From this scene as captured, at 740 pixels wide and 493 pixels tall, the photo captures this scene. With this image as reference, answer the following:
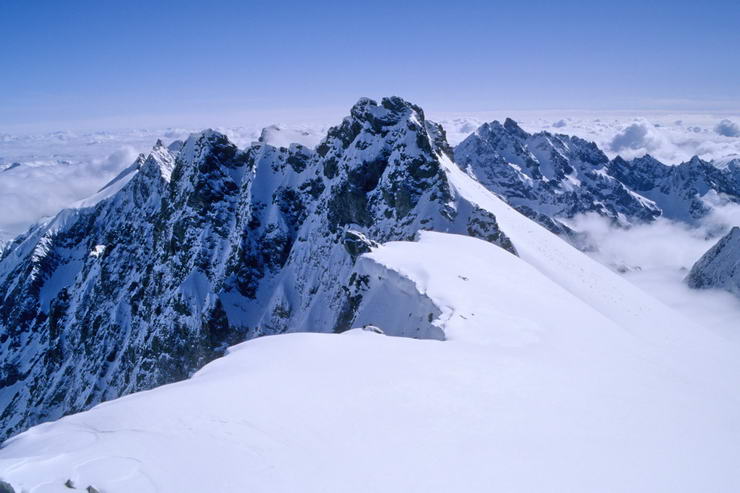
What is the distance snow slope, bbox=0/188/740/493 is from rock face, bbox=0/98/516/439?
22421mm

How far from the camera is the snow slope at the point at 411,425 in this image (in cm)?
791

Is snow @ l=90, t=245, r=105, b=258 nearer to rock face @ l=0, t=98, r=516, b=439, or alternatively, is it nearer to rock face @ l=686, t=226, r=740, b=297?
rock face @ l=0, t=98, r=516, b=439

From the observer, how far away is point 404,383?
1232 centimetres

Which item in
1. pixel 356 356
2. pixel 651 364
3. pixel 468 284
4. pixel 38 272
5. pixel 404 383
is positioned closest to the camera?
pixel 404 383

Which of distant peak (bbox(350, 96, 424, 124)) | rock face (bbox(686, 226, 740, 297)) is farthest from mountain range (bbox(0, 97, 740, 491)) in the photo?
rock face (bbox(686, 226, 740, 297))

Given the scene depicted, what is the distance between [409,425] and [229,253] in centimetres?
7844

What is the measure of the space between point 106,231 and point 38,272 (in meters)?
25.5

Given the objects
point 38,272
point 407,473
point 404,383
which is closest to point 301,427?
point 407,473

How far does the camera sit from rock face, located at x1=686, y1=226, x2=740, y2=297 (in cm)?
12112

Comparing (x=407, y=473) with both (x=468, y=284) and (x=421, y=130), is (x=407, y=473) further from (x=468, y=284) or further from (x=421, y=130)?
(x=421, y=130)

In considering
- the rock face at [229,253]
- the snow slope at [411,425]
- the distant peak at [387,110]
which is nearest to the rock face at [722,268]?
the rock face at [229,253]

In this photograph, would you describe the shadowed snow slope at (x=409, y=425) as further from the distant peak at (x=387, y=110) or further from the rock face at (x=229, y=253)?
the distant peak at (x=387, y=110)

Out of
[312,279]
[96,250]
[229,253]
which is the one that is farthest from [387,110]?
[96,250]

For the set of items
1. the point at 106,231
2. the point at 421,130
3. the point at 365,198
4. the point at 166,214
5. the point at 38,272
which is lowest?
the point at 38,272
